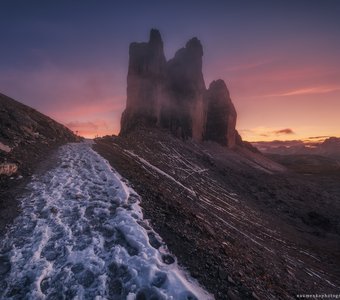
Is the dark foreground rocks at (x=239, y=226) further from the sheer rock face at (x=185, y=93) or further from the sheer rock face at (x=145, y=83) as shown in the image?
the sheer rock face at (x=185, y=93)

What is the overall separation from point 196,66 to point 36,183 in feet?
276

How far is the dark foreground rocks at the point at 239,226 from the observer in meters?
8.72

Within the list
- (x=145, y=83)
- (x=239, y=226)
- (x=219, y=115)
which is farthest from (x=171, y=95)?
(x=239, y=226)

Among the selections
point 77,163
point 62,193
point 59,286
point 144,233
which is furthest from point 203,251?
point 77,163

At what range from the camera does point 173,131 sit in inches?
3051

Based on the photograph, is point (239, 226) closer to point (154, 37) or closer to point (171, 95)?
point (171, 95)

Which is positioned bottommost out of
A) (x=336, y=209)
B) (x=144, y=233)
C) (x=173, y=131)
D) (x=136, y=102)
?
(x=336, y=209)

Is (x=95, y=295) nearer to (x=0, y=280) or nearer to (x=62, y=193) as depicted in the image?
(x=0, y=280)

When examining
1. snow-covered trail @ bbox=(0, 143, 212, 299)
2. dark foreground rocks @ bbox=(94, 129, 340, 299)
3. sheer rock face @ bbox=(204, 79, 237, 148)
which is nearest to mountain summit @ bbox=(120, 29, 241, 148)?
sheer rock face @ bbox=(204, 79, 237, 148)

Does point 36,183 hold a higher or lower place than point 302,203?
higher

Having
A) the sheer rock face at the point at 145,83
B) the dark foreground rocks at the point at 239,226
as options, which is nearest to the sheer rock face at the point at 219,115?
the dark foreground rocks at the point at 239,226

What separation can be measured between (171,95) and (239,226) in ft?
221

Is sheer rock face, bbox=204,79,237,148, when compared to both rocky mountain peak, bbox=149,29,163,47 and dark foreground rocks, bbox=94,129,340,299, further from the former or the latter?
rocky mountain peak, bbox=149,29,163,47

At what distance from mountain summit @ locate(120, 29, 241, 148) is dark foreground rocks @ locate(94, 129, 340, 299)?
1204 centimetres
